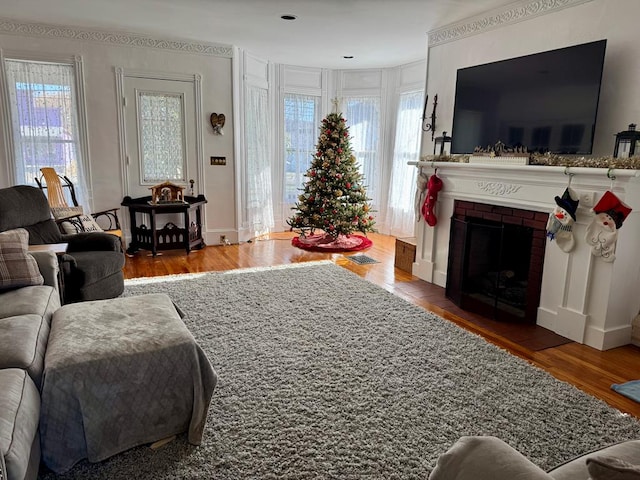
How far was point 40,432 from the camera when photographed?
5.97 ft

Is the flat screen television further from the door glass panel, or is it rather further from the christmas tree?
the door glass panel

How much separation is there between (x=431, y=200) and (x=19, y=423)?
384 cm

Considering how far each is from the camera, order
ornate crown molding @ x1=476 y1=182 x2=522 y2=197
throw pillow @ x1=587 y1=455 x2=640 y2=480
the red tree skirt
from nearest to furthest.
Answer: throw pillow @ x1=587 y1=455 x2=640 y2=480
ornate crown molding @ x1=476 y1=182 x2=522 y2=197
the red tree skirt

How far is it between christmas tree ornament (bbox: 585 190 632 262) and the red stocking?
1.58 m

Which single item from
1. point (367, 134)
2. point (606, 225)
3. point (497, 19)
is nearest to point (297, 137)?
point (367, 134)

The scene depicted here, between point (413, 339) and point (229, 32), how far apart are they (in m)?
4.12

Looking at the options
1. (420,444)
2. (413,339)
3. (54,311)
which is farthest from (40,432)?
(413,339)

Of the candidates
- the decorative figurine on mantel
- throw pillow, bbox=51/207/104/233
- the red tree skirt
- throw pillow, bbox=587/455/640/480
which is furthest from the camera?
the red tree skirt

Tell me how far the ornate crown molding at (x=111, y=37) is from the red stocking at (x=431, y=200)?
10.9 ft

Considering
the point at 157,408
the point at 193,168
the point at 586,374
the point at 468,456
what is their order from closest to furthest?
the point at 468,456 → the point at 157,408 → the point at 586,374 → the point at 193,168

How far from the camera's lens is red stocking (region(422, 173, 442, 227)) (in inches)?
177

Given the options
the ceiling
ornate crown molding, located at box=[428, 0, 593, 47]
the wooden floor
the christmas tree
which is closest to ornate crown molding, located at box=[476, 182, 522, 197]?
the wooden floor

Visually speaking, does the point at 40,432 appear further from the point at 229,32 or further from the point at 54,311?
the point at 229,32

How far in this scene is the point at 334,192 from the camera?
6.22m
